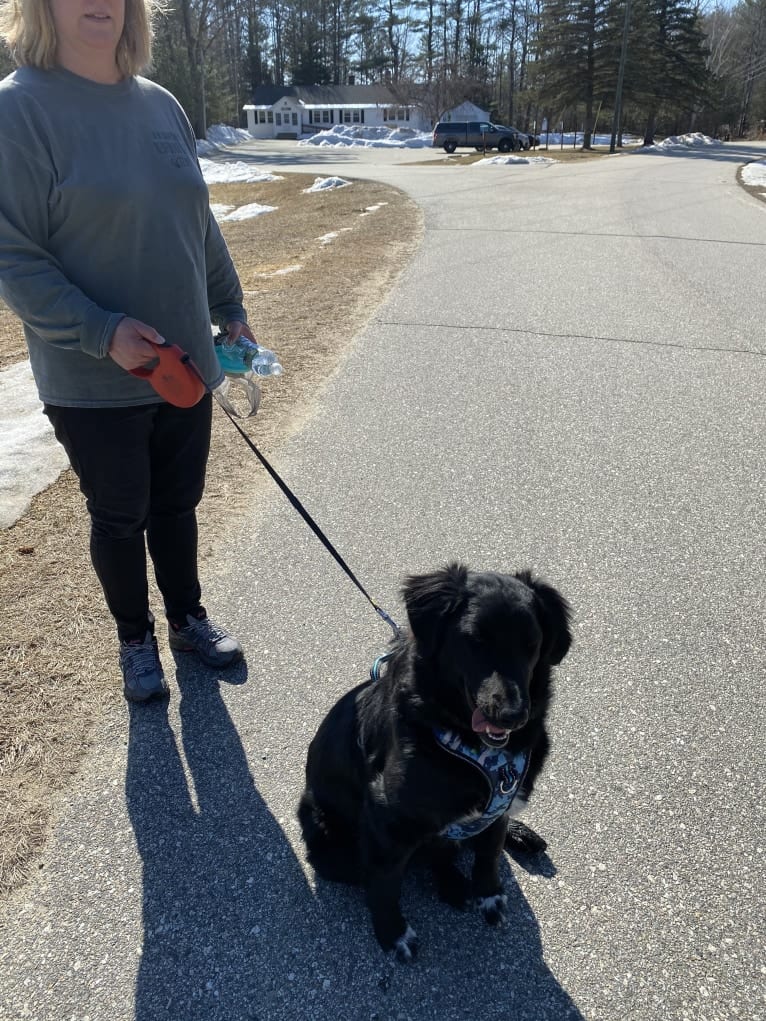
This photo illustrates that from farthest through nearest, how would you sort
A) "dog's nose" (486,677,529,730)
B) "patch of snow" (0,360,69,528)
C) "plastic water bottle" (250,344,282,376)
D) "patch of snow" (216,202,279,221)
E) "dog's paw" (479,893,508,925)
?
"patch of snow" (216,202,279,221), "patch of snow" (0,360,69,528), "plastic water bottle" (250,344,282,376), "dog's paw" (479,893,508,925), "dog's nose" (486,677,529,730)

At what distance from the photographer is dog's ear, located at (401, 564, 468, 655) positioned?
5.76 feet

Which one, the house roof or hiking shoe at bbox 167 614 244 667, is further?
the house roof

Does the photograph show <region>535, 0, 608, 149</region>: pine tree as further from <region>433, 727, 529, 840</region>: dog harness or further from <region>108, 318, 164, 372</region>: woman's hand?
<region>433, 727, 529, 840</region>: dog harness

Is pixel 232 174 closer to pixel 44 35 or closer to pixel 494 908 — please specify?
pixel 44 35

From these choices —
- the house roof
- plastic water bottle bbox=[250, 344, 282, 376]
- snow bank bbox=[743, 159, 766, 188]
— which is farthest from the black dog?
the house roof

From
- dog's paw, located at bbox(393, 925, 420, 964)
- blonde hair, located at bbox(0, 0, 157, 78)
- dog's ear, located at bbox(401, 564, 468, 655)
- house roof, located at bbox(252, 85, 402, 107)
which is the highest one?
house roof, located at bbox(252, 85, 402, 107)

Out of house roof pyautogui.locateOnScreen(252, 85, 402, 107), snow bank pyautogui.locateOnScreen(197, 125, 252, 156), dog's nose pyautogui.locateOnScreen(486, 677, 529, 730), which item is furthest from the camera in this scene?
house roof pyautogui.locateOnScreen(252, 85, 402, 107)

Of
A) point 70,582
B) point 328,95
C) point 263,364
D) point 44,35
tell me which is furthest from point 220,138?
point 44,35

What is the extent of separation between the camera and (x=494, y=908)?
1.96 metres

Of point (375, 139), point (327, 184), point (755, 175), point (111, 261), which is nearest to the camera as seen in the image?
point (111, 261)

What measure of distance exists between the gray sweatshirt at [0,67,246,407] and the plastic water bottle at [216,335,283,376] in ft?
0.97

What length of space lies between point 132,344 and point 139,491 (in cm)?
55

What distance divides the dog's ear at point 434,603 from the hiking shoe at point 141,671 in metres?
1.27

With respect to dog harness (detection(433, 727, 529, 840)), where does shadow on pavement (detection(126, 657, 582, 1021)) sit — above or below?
below
